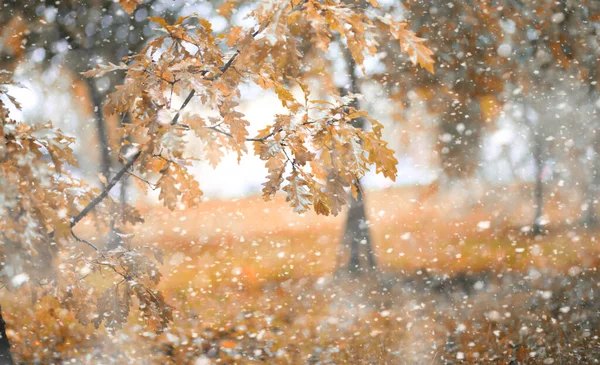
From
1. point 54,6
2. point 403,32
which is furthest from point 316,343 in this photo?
point 54,6

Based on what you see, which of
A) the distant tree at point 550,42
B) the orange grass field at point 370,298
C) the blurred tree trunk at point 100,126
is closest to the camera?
the orange grass field at point 370,298

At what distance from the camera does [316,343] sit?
20.5ft

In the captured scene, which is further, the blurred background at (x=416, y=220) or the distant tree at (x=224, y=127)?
the blurred background at (x=416, y=220)

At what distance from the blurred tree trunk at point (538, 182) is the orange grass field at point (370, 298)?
0.22m

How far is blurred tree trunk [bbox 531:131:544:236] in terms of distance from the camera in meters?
9.39

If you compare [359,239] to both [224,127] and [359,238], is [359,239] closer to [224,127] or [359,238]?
[359,238]

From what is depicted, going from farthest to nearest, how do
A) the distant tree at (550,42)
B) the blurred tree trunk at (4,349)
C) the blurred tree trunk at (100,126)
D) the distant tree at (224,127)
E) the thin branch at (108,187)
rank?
the blurred tree trunk at (100,126)
the distant tree at (550,42)
the blurred tree trunk at (4,349)
the thin branch at (108,187)
the distant tree at (224,127)

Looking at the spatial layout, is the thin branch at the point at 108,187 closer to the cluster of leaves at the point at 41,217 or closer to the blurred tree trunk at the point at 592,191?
the cluster of leaves at the point at 41,217

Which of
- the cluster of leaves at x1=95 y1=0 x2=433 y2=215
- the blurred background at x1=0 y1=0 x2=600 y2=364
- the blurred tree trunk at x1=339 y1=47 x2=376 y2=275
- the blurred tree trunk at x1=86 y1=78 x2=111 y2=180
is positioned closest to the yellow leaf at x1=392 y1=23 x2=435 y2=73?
the cluster of leaves at x1=95 y1=0 x2=433 y2=215

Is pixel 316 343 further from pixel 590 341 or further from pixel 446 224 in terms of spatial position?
pixel 446 224

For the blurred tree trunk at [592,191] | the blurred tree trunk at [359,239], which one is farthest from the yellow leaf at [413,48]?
the blurred tree trunk at [592,191]

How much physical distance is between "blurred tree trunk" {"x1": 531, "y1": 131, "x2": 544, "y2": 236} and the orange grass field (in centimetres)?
22

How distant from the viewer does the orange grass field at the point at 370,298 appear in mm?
5945

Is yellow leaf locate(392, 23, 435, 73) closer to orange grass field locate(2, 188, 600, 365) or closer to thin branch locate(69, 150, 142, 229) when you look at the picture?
thin branch locate(69, 150, 142, 229)
